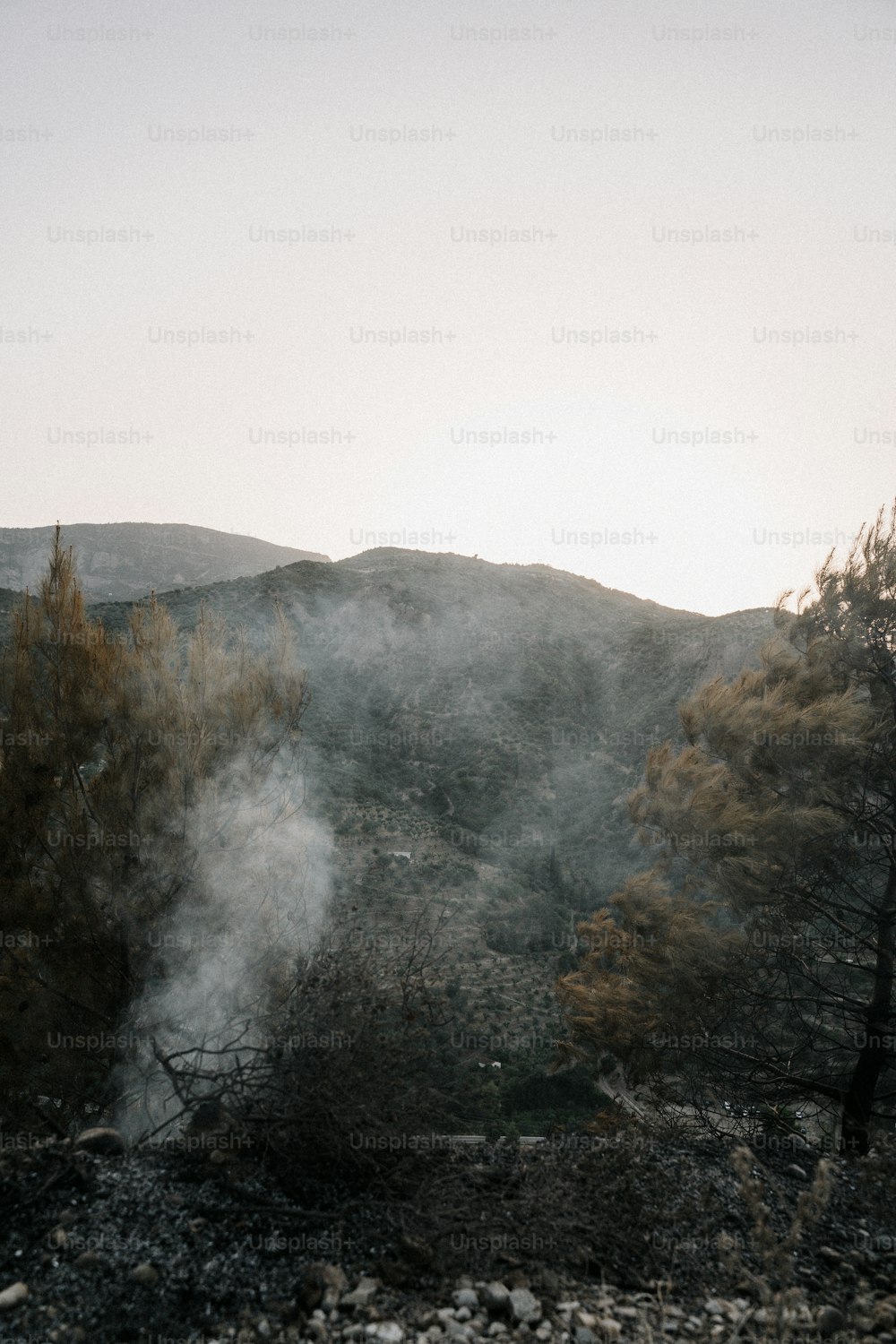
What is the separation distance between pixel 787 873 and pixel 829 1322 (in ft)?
12.1

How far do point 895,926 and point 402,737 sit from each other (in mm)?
26964

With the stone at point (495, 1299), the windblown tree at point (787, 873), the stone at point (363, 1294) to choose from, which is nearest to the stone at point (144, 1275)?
the stone at point (363, 1294)

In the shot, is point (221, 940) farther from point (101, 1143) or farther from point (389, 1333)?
point (389, 1333)

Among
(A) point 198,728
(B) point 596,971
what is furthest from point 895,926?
(A) point 198,728

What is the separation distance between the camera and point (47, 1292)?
9.26 ft

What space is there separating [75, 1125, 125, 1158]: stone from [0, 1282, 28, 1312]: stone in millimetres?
1013

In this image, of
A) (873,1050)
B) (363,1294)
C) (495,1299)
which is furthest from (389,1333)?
(873,1050)

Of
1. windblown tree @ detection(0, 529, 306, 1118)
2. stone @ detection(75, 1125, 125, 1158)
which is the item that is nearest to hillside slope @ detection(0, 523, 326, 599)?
windblown tree @ detection(0, 529, 306, 1118)

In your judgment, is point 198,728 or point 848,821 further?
point 198,728

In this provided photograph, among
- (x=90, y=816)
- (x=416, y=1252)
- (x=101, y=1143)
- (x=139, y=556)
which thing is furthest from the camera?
(x=139, y=556)

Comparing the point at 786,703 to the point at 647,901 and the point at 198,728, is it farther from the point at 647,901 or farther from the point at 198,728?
the point at 198,728

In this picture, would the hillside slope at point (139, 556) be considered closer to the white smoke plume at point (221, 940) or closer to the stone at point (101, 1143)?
the white smoke plume at point (221, 940)

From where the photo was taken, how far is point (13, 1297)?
276 cm

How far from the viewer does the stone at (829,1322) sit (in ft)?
9.04
